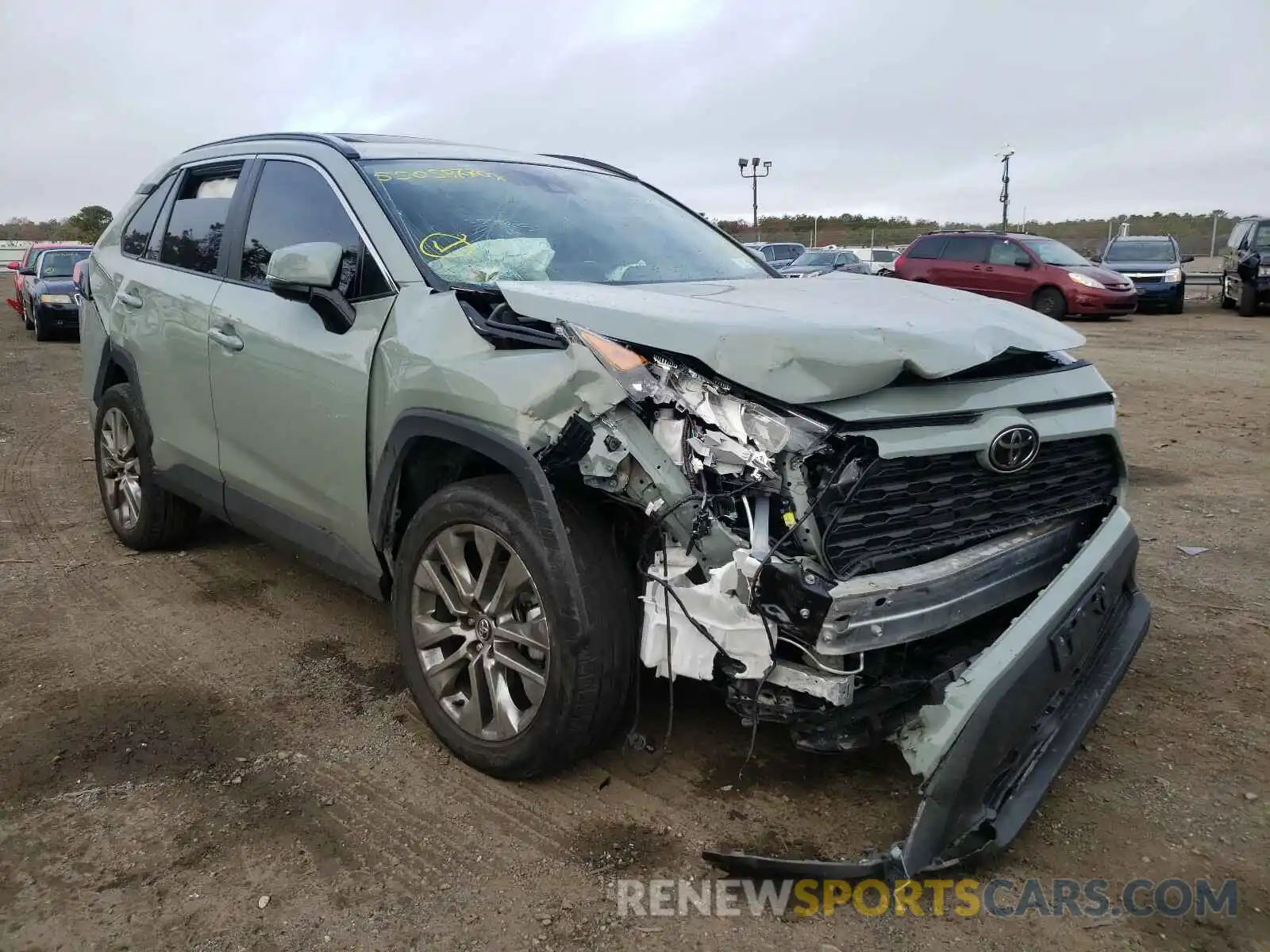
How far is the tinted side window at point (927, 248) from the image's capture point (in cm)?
1889

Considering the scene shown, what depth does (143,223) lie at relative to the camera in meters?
4.95

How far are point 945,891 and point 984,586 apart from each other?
783mm

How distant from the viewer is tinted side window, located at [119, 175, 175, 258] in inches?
191

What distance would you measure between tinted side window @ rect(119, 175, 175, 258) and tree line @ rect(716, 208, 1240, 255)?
3925cm

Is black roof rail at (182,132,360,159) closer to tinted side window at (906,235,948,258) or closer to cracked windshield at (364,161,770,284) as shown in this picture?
cracked windshield at (364,161,770,284)

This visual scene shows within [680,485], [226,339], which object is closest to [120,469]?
[226,339]

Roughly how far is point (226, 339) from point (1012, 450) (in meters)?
2.95

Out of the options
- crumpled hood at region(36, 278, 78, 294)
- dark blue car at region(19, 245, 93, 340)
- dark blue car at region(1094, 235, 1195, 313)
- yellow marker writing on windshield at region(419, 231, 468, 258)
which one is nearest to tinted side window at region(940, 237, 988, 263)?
dark blue car at region(1094, 235, 1195, 313)

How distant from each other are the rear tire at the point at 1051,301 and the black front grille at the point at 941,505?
52.7 ft

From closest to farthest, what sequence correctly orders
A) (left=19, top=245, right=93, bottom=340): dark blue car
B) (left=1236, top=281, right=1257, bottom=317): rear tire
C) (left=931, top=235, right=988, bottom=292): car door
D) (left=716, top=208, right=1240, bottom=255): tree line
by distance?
(left=19, top=245, right=93, bottom=340): dark blue car < (left=1236, top=281, right=1257, bottom=317): rear tire < (left=931, top=235, right=988, bottom=292): car door < (left=716, top=208, right=1240, bottom=255): tree line

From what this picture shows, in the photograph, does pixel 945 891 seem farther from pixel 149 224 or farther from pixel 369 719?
pixel 149 224

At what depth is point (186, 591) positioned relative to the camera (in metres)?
4.52

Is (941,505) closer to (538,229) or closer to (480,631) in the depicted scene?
(480,631)

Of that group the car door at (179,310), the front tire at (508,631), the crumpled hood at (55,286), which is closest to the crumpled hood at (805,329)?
the front tire at (508,631)
